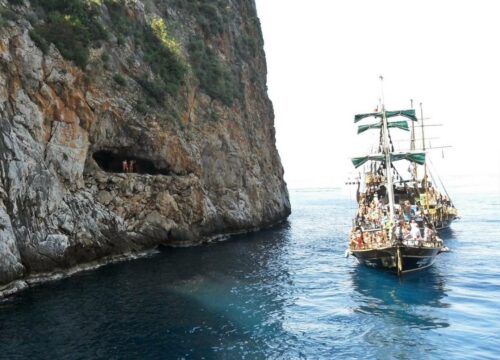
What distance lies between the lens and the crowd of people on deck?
90.5 feet

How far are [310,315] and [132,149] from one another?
25491 mm

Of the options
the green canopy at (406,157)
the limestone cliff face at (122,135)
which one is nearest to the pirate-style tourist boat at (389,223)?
the green canopy at (406,157)

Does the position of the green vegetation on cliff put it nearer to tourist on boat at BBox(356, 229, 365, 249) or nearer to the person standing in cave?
the person standing in cave

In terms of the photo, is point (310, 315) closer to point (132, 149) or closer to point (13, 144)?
point (13, 144)

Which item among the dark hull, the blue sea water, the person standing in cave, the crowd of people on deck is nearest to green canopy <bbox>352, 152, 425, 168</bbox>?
the crowd of people on deck

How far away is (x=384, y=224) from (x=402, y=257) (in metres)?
4.45

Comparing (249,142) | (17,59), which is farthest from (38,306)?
(249,142)

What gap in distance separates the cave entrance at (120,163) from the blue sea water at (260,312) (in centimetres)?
1057

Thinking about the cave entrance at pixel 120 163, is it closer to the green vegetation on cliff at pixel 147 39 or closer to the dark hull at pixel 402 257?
the green vegetation on cliff at pixel 147 39

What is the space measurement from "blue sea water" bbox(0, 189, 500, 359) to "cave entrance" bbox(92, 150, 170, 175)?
1057 cm

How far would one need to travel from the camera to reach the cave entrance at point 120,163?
39344 millimetres

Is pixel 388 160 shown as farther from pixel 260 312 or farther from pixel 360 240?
pixel 260 312

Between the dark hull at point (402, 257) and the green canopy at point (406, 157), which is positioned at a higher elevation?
the green canopy at point (406, 157)

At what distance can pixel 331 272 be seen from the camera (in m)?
30.1
